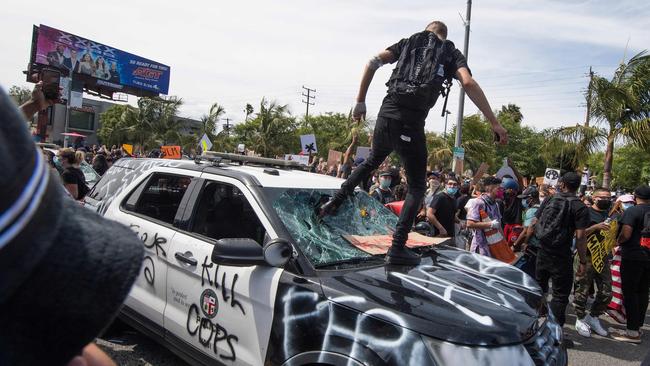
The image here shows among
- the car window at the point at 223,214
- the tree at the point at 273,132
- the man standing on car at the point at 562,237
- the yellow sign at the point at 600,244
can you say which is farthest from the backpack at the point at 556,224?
the tree at the point at 273,132

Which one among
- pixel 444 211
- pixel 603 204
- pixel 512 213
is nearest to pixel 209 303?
pixel 444 211

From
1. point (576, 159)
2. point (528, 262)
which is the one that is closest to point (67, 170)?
point (528, 262)

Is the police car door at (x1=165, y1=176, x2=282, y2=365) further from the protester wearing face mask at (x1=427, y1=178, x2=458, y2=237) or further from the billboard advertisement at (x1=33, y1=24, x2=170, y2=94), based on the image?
the billboard advertisement at (x1=33, y1=24, x2=170, y2=94)

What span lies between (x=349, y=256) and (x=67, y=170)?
4904 millimetres

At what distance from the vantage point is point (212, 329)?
2994mm

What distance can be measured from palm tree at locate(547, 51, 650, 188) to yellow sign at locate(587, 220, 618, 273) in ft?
27.0

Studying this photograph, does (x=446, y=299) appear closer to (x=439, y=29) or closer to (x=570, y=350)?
(x=439, y=29)

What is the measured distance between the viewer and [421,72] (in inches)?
128

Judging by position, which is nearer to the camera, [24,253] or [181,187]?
[24,253]

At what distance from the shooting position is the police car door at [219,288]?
274 centimetres

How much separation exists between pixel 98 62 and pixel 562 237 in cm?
4712

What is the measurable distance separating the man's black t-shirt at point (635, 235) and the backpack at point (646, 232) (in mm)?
57

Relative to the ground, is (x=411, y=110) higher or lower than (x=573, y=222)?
higher

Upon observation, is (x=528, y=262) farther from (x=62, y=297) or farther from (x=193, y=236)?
(x=62, y=297)
